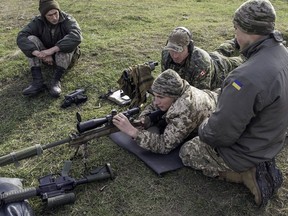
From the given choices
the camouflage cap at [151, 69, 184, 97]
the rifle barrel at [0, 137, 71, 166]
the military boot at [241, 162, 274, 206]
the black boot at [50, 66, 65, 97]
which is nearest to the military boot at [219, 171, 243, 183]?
the military boot at [241, 162, 274, 206]

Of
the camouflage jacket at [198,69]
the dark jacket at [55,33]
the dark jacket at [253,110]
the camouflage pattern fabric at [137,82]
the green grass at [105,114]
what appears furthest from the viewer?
the dark jacket at [55,33]

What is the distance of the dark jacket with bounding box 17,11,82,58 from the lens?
7477 mm

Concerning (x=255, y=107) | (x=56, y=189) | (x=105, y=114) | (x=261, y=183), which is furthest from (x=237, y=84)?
(x=105, y=114)

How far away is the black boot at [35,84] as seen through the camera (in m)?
7.23

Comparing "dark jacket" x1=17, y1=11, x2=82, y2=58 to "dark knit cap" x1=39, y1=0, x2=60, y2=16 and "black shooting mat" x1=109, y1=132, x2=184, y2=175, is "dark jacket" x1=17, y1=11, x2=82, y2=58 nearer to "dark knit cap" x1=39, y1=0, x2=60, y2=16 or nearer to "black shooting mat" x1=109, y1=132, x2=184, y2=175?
"dark knit cap" x1=39, y1=0, x2=60, y2=16

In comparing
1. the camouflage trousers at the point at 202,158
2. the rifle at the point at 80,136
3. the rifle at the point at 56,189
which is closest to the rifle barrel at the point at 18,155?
the rifle at the point at 80,136

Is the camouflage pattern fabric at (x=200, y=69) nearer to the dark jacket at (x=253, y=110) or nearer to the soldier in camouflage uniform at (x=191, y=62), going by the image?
the soldier in camouflage uniform at (x=191, y=62)

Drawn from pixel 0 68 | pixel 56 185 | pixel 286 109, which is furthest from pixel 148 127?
pixel 0 68

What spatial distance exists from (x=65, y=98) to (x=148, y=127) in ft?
7.03

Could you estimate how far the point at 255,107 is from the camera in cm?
406

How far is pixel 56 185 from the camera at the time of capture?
4750 mm

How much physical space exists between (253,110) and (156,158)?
1.82 m

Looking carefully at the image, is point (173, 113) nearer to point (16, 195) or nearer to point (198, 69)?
point (198, 69)

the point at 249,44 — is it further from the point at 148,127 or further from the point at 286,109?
the point at 148,127
